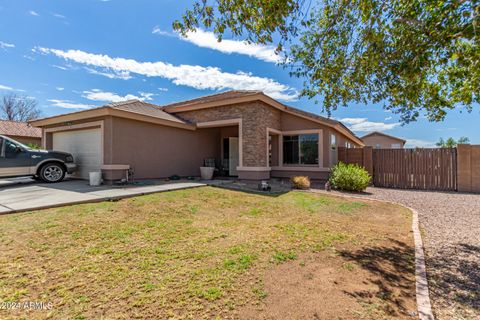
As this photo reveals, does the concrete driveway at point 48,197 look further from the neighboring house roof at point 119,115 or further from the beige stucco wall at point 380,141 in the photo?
the beige stucco wall at point 380,141

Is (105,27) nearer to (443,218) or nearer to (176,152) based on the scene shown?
(176,152)

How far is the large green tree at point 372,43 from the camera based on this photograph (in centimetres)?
405

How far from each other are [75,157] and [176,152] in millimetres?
4959

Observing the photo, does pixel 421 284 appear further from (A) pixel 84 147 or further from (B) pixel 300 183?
(A) pixel 84 147

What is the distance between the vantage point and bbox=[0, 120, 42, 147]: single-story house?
22609mm

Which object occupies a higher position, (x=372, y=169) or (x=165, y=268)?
(x=372, y=169)

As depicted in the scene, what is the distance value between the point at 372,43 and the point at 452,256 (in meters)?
4.51

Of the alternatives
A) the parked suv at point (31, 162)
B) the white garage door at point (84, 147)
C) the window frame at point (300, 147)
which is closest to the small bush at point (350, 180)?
the window frame at point (300, 147)

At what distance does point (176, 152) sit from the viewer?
12617mm

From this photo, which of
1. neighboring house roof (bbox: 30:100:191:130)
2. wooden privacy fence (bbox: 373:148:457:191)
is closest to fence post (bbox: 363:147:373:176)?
wooden privacy fence (bbox: 373:148:457:191)

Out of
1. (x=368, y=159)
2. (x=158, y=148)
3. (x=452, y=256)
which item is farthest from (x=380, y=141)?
(x=452, y=256)

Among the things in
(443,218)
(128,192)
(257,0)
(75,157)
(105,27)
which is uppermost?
(105,27)

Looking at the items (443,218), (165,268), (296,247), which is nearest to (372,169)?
(443,218)

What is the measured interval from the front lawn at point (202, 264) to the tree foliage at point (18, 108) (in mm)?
44975
